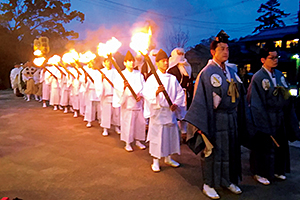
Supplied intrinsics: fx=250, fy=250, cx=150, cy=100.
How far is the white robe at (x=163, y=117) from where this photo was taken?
14.7 feet

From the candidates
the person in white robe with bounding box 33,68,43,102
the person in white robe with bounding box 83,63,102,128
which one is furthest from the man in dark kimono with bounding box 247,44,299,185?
the person in white robe with bounding box 33,68,43,102

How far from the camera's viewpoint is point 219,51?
3594 mm

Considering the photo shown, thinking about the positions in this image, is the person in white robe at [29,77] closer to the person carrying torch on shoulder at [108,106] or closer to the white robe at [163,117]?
the person carrying torch on shoulder at [108,106]

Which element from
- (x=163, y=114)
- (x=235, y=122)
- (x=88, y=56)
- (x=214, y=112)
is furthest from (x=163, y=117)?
(x=88, y=56)

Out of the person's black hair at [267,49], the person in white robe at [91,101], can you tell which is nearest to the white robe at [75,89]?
the person in white robe at [91,101]

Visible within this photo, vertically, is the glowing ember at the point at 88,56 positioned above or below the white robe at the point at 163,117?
above

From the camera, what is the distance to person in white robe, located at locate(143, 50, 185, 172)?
14.7ft

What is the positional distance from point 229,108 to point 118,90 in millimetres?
3103

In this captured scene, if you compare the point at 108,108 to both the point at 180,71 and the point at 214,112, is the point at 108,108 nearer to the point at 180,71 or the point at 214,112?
the point at 180,71

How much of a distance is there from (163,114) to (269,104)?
1.77 meters

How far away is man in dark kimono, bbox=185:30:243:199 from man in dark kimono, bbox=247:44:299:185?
22.8 inches

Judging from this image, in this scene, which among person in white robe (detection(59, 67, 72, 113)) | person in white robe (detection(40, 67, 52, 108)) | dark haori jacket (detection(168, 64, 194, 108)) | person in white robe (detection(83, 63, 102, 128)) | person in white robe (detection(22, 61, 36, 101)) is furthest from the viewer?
person in white robe (detection(22, 61, 36, 101))

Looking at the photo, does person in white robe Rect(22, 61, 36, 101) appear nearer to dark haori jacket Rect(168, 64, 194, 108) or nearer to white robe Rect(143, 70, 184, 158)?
dark haori jacket Rect(168, 64, 194, 108)

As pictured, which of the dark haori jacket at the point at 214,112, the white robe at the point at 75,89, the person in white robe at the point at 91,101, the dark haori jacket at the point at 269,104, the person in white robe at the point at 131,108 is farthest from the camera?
the white robe at the point at 75,89
